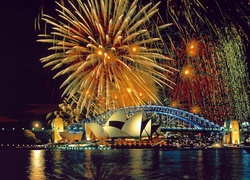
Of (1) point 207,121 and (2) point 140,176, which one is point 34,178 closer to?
(2) point 140,176

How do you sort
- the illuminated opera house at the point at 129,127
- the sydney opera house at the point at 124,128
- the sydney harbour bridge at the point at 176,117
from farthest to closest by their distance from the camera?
the sydney harbour bridge at the point at 176,117, the sydney opera house at the point at 124,128, the illuminated opera house at the point at 129,127

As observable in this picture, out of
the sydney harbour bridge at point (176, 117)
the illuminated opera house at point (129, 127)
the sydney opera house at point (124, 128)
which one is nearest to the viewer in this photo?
the illuminated opera house at point (129, 127)

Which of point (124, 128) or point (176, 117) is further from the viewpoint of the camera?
point (176, 117)

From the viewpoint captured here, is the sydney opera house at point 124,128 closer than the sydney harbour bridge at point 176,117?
Yes

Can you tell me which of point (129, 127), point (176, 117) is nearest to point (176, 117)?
point (176, 117)

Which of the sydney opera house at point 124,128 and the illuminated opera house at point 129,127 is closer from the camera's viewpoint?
the illuminated opera house at point 129,127

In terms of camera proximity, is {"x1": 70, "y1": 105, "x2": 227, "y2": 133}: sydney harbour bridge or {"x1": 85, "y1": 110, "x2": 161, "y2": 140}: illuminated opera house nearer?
{"x1": 85, "y1": 110, "x2": 161, "y2": 140}: illuminated opera house

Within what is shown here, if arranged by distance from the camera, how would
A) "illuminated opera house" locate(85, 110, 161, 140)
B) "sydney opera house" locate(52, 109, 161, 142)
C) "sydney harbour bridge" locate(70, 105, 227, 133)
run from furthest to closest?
"sydney harbour bridge" locate(70, 105, 227, 133)
"sydney opera house" locate(52, 109, 161, 142)
"illuminated opera house" locate(85, 110, 161, 140)

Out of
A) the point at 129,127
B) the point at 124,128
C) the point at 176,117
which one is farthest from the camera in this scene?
the point at 176,117

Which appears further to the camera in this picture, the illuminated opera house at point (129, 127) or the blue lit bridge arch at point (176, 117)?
the blue lit bridge arch at point (176, 117)

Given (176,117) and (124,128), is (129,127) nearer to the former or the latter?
(124,128)

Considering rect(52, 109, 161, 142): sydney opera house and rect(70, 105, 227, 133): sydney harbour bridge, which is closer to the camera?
rect(52, 109, 161, 142): sydney opera house

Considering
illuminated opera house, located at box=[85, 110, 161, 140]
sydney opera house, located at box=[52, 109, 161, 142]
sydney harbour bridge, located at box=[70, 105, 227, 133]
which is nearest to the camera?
illuminated opera house, located at box=[85, 110, 161, 140]

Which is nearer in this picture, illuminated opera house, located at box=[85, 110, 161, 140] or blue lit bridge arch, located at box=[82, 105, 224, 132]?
illuminated opera house, located at box=[85, 110, 161, 140]
